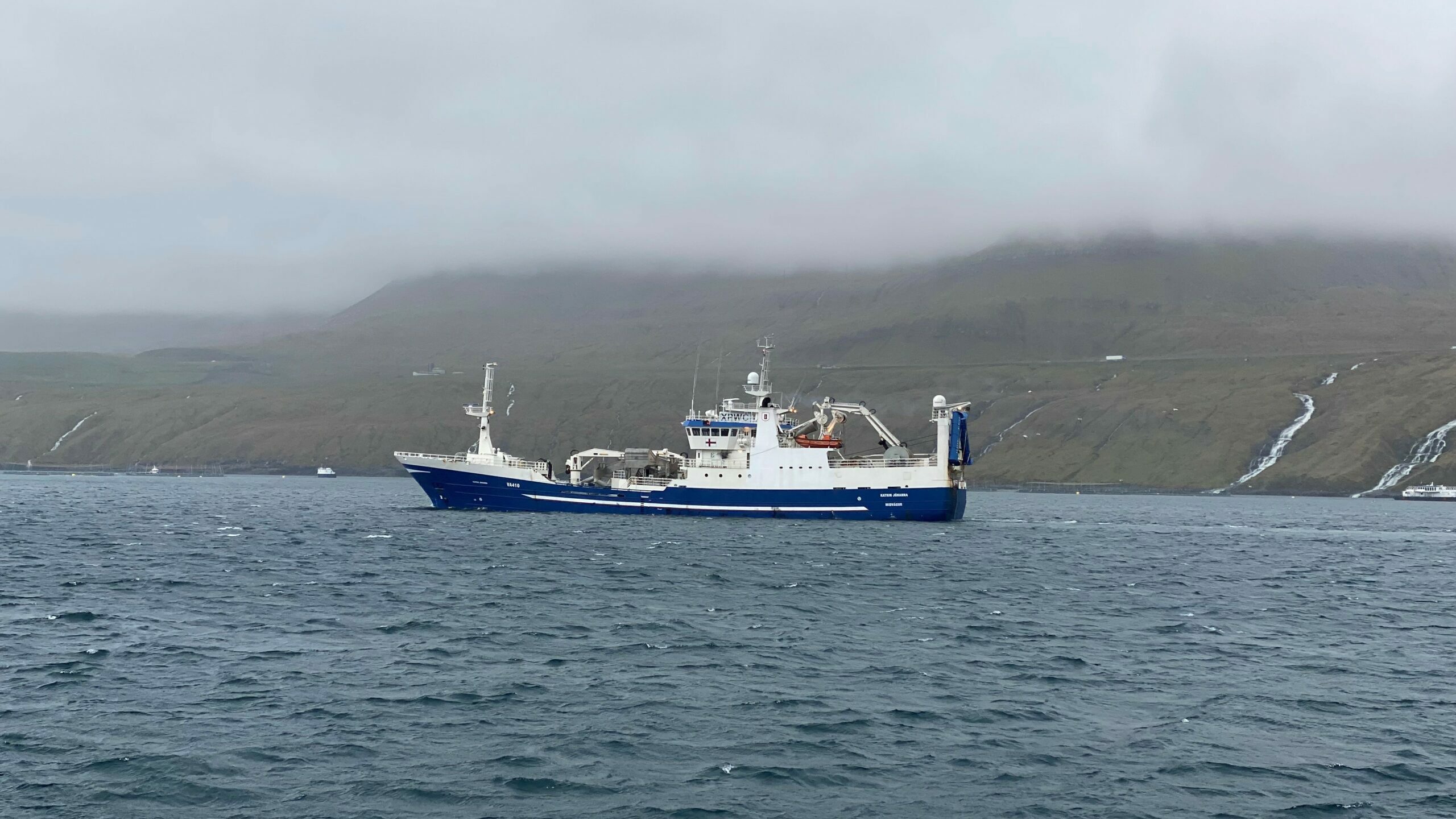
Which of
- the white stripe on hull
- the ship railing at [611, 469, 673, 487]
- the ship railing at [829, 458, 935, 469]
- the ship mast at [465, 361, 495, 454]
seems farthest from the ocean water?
the ship mast at [465, 361, 495, 454]

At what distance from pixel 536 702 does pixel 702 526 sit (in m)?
57.0

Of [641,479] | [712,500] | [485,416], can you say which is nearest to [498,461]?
[485,416]

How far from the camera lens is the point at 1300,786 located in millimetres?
21734

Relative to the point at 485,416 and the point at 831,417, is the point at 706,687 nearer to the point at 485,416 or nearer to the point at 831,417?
the point at 831,417

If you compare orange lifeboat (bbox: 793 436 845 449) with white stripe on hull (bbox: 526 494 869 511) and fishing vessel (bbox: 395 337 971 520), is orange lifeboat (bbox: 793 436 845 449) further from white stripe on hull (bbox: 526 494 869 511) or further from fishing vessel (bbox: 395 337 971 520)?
white stripe on hull (bbox: 526 494 869 511)

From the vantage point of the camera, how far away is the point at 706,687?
2889 centimetres

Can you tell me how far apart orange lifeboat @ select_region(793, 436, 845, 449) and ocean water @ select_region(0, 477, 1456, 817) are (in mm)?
30381

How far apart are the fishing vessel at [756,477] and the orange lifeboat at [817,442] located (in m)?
0.09

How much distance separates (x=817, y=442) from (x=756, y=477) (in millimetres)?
5640

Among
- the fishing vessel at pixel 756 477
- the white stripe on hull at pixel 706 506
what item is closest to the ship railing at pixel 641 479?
the fishing vessel at pixel 756 477

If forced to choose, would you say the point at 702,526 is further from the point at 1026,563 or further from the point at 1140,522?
the point at 1140,522

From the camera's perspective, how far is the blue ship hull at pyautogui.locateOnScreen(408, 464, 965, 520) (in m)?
89.5

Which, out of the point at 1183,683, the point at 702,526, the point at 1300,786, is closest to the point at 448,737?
the point at 1300,786

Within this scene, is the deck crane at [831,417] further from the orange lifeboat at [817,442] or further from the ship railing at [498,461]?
the ship railing at [498,461]
